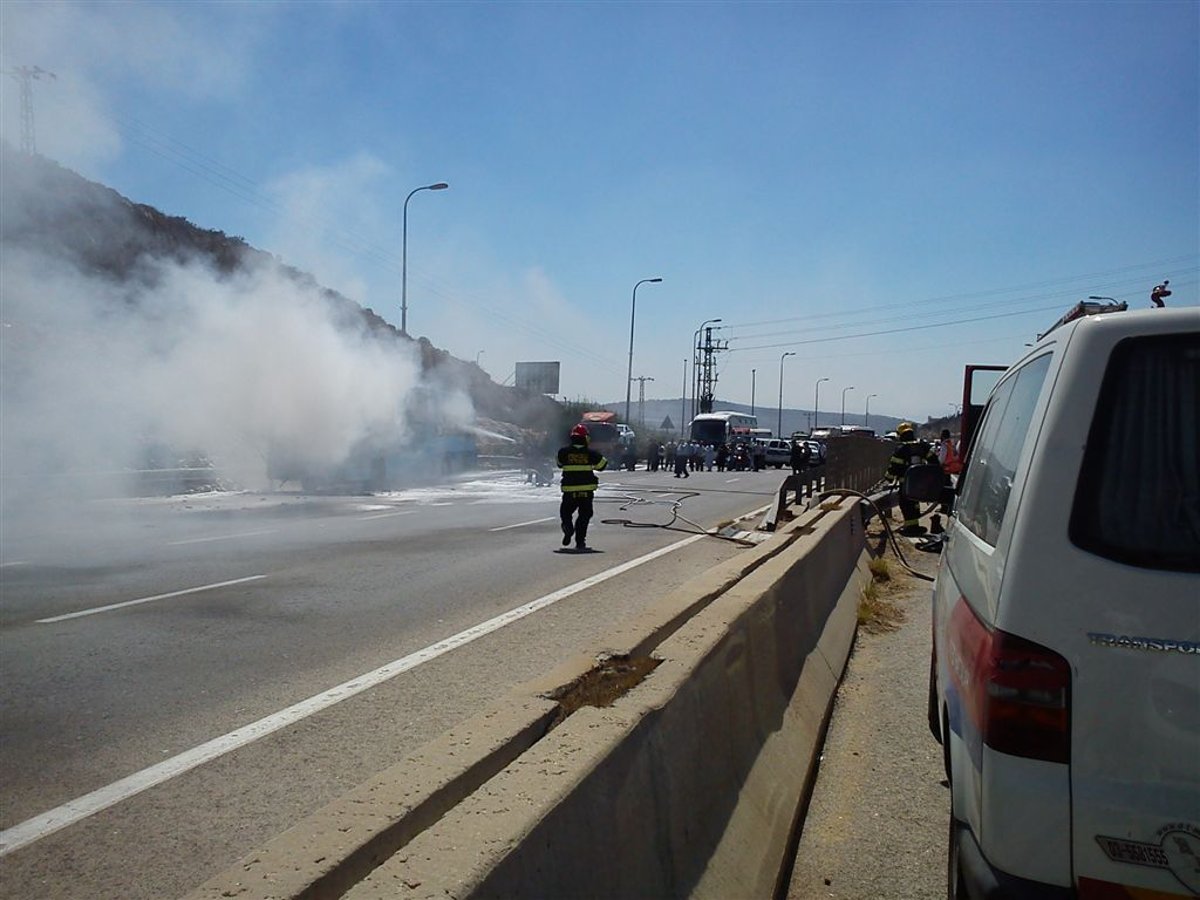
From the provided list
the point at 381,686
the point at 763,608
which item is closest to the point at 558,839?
the point at 763,608

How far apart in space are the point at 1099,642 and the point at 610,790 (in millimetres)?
1375

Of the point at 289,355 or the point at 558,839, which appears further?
the point at 289,355

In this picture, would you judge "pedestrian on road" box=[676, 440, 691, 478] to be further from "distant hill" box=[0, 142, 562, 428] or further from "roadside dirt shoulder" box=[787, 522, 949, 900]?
"roadside dirt shoulder" box=[787, 522, 949, 900]

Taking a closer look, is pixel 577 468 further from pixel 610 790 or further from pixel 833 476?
pixel 610 790

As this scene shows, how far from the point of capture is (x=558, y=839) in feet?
8.45

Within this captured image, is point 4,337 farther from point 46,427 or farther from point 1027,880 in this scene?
point 1027,880

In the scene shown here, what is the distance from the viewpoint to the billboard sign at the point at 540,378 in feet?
295

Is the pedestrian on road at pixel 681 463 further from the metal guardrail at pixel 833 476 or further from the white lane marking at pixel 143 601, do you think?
the white lane marking at pixel 143 601

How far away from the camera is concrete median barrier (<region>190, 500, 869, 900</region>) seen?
7.74 ft

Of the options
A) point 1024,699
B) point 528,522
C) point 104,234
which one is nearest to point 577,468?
point 528,522

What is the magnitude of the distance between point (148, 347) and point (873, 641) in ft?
82.3

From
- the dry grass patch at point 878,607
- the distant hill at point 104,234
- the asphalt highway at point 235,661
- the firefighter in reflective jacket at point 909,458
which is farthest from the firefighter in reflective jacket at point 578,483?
the distant hill at point 104,234

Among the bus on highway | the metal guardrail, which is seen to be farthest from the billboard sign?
the metal guardrail

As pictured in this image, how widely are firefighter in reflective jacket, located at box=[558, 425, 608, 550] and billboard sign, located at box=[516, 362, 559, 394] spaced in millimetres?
74489
